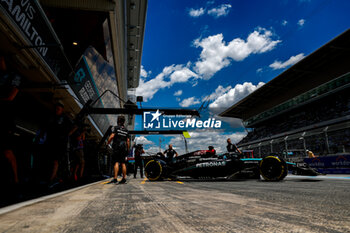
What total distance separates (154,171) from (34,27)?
13.4ft

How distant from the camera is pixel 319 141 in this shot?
18047 mm

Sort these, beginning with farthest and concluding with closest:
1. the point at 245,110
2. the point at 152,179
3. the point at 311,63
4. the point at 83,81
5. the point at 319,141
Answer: the point at 245,110 < the point at 311,63 < the point at 319,141 < the point at 83,81 < the point at 152,179

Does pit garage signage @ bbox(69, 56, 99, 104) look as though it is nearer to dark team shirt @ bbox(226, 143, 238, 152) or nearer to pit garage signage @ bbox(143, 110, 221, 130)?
pit garage signage @ bbox(143, 110, 221, 130)

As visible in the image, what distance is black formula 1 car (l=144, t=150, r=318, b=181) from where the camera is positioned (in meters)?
4.57

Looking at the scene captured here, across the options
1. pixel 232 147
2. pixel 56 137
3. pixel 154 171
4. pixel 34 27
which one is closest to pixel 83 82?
pixel 34 27

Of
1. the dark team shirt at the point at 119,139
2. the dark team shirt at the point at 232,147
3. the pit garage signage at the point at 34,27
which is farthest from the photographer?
the dark team shirt at the point at 232,147

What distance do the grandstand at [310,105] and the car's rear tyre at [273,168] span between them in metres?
12.3

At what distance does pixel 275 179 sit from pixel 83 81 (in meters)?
6.51

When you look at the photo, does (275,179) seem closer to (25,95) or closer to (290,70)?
(25,95)

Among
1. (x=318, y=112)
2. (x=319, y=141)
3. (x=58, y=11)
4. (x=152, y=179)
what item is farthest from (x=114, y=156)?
(x=318, y=112)

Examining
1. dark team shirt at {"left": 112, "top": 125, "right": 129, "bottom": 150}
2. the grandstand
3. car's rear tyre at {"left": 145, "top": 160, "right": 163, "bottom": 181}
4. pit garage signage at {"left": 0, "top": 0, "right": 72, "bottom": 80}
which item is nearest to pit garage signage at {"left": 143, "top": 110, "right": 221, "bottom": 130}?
car's rear tyre at {"left": 145, "top": 160, "right": 163, "bottom": 181}

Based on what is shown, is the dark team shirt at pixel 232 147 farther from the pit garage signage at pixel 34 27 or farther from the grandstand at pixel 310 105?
the grandstand at pixel 310 105

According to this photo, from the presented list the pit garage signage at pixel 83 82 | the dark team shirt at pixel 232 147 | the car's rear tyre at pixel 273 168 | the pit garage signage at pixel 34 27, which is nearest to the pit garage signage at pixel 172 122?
the dark team shirt at pixel 232 147

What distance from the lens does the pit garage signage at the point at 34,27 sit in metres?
3.05
